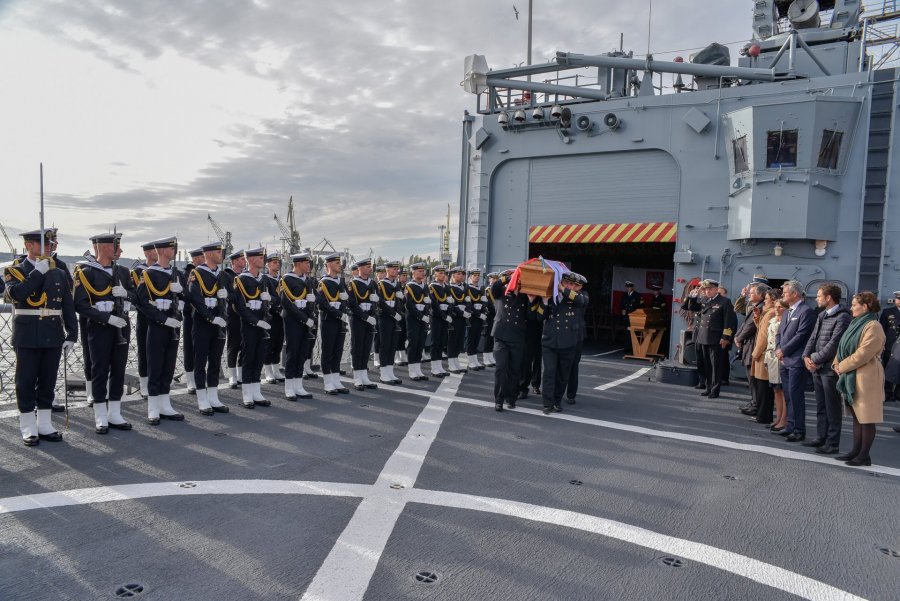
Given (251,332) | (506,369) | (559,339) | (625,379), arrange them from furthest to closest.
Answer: (625,379) → (559,339) → (506,369) → (251,332)

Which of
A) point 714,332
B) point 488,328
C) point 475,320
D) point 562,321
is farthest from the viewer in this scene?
point 488,328

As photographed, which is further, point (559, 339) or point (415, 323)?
point (415, 323)

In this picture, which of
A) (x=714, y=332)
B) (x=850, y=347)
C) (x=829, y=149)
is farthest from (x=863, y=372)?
(x=829, y=149)

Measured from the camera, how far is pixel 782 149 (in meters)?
9.29

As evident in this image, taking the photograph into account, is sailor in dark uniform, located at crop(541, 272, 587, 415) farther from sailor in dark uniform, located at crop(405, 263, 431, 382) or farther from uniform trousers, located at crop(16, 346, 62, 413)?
uniform trousers, located at crop(16, 346, 62, 413)

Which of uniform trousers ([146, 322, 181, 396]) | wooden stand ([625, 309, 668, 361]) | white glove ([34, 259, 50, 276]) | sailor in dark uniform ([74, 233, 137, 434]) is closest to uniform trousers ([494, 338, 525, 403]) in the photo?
uniform trousers ([146, 322, 181, 396])

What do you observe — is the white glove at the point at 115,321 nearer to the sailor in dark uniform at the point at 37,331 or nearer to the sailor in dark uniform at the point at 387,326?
the sailor in dark uniform at the point at 37,331

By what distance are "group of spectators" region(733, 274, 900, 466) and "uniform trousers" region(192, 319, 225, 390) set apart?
598 centimetres

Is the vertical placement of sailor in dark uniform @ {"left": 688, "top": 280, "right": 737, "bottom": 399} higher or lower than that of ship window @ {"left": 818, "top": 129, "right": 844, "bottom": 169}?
lower

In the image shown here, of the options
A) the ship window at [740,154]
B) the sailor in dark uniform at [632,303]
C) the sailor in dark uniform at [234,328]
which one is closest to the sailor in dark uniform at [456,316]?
the sailor in dark uniform at [234,328]

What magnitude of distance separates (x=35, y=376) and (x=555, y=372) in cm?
530

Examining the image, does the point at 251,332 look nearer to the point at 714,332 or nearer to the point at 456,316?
the point at 456,316

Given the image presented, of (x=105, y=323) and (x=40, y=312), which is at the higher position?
(x=40, y=312)

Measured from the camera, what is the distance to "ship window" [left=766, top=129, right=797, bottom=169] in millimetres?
9227
